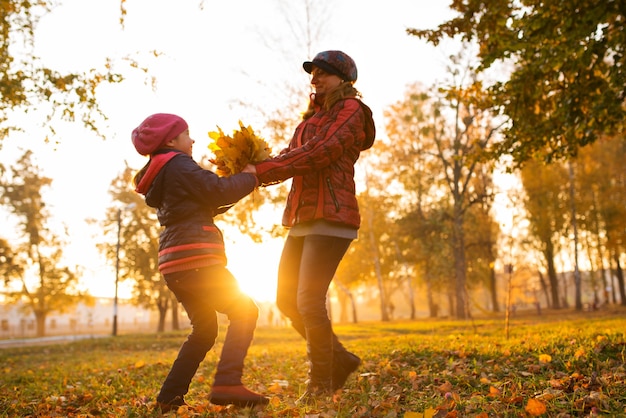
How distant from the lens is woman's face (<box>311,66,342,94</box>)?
3928mm

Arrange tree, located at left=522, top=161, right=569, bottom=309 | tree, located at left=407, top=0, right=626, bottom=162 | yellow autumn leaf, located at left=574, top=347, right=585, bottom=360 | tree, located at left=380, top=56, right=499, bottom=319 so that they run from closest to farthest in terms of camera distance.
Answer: yellow autumn leaf, located at left=574, top=347, right=585, bottom=360
tree, located at left=407, top=0, right=626, bottom=162
tree, located at left=380, top=56, right=499, bottom=319
tree, located at left=522, top=161, right=569, bottom=309

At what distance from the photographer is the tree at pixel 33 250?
38375 mm

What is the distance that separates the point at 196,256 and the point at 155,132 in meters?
0.93

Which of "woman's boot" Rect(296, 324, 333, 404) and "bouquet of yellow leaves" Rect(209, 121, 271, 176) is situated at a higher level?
"bouquet of yellow leaves" Rect(209, 121, 271, 176)

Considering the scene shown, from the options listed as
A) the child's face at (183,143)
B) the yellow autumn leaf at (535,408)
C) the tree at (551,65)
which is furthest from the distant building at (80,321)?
the yellow autumn leaf at (535,408)

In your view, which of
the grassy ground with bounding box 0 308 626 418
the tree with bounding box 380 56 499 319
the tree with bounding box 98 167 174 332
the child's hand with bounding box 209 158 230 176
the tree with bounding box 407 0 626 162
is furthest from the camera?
the tree with bounding box 98 167 174 332

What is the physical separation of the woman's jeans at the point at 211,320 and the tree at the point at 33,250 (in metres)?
39.4

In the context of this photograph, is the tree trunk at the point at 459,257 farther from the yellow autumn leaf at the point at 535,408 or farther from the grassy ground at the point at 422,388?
the yellow autumn leaf at the point at 535,408

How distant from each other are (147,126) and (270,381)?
284 centimetres

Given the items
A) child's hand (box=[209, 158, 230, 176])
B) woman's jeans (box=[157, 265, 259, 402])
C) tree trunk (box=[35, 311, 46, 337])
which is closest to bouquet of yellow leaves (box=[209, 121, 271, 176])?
child's hand (box=[209, 158, 230, 176])

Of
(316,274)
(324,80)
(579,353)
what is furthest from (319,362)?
(579,353)

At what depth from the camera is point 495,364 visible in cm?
476

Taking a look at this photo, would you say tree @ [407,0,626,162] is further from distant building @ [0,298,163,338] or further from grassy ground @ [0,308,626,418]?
distant building @ [0,298,163,338]

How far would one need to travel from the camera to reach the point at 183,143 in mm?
3695
